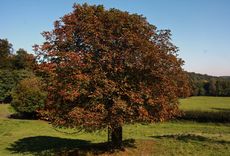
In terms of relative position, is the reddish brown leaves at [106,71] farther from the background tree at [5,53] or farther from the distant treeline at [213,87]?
the distant treeline at [213,87]

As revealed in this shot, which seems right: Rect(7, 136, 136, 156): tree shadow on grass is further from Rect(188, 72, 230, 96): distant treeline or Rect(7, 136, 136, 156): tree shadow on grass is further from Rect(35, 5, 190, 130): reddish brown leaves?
Rect(188, 72, 230, 96): distant treeline

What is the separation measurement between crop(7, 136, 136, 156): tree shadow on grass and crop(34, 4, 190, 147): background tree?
9.56 ft

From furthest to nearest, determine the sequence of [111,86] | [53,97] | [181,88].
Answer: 1. [181,88]
2. [53,97]
3. [111,86]

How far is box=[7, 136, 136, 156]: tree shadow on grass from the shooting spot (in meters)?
20.8

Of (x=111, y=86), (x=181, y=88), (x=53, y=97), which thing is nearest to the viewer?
(x=111, y=86)

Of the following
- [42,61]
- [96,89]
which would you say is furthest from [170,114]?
[42,61]

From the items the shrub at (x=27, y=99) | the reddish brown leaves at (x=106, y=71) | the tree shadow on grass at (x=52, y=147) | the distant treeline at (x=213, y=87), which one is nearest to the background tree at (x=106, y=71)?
the reddish brown leaves at (x=106, y=71)

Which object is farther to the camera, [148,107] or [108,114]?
[148,107]

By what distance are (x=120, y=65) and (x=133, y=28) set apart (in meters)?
2.55

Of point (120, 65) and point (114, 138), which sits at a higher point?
point (120, 65)

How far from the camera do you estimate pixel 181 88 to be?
20703 mm

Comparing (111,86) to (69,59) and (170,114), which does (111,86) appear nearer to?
(69,59)

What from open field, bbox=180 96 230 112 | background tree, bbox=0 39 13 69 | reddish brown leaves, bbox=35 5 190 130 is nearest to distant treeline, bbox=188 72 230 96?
open field, bbox=180 96 230 112

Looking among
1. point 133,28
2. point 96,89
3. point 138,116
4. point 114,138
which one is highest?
point 133,28
